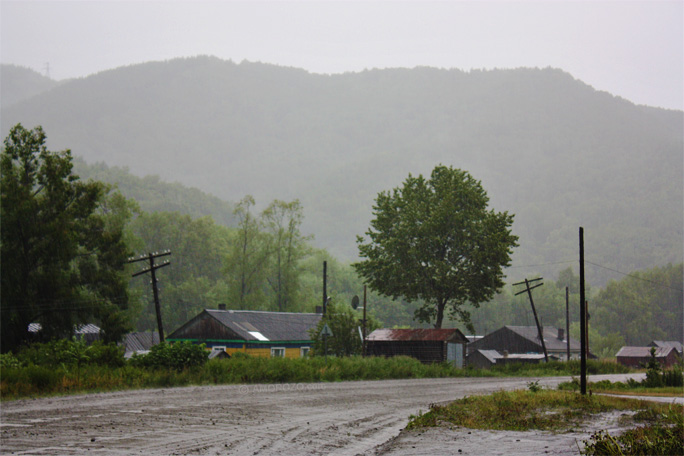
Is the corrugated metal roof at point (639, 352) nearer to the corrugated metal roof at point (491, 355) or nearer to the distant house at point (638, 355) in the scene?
the distant house at point (638, 355)

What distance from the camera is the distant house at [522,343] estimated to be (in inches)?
3949

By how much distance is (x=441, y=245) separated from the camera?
206 feet

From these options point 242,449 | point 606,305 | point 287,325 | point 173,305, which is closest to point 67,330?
point 287,325

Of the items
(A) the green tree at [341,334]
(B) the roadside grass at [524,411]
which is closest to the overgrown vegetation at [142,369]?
(A) the green tree at [341,334]

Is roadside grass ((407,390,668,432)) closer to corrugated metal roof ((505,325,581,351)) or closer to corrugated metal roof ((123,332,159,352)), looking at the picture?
corrugated metal roof ((123,332,159,352))

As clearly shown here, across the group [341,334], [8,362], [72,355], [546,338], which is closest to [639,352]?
[546,338]

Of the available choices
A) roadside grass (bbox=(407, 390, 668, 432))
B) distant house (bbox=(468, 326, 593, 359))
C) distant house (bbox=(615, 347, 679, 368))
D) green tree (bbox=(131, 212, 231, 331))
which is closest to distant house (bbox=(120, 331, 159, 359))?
green tree (bbox=(131, 212, 231, 331))

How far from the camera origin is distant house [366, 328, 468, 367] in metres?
56.4

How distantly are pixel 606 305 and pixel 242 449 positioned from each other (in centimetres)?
16007

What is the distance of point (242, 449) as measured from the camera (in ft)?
40.7

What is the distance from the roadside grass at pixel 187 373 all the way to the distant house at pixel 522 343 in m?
54.7

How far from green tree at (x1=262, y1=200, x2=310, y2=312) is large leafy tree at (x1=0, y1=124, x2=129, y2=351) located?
131 ft

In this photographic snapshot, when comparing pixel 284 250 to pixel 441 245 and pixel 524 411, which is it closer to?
pixel 441 245

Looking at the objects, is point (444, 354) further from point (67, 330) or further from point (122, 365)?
point (122, 365)
